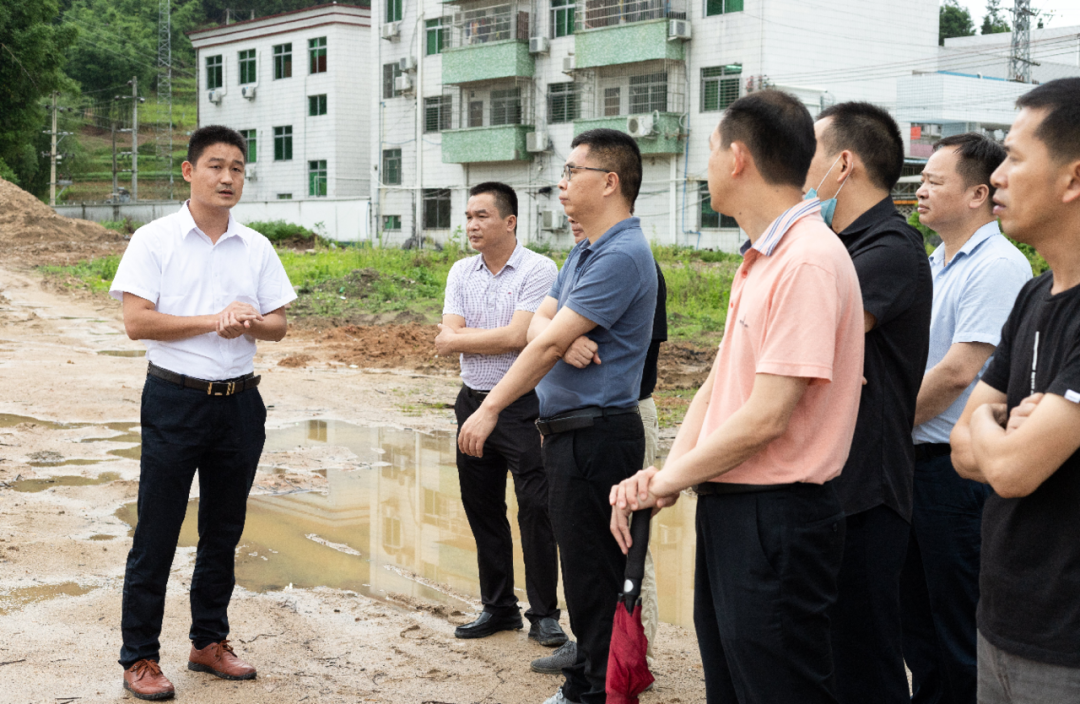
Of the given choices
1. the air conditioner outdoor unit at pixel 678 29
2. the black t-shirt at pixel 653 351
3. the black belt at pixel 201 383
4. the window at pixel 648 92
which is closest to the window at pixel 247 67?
the window at pixel 648 92

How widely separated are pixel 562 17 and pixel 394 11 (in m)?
7.99

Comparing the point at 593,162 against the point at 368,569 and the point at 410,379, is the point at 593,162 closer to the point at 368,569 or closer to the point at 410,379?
the point at 368,569

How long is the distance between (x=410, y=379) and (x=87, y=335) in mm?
6132

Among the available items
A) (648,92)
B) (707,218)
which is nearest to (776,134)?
(707,218)

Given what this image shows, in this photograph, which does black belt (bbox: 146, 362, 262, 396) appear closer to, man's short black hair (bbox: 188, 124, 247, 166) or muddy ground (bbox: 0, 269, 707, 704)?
man's short black hair (bbox: 188, 124, 247, 166)

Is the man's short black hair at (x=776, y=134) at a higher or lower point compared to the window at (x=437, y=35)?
lower

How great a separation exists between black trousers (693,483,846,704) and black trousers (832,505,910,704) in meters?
0.50

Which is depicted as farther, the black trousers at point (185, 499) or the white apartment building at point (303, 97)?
the white apartment building at point (303, 97)

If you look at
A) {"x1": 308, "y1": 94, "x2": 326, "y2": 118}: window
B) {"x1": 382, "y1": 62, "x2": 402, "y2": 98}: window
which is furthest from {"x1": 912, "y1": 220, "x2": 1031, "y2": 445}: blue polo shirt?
{"x1": 308, "y1": 94, "x2": 326, "y2": 118}: window

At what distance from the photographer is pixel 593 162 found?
3.96 meters

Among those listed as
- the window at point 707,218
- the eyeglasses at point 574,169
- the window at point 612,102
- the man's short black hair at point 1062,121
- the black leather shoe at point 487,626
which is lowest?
the black leather shoe at point 487,626

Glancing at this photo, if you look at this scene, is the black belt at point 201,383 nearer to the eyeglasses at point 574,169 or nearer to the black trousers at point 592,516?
the black trousers at point 592,516

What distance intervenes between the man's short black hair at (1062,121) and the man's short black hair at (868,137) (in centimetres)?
97

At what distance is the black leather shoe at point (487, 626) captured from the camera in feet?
16.2
